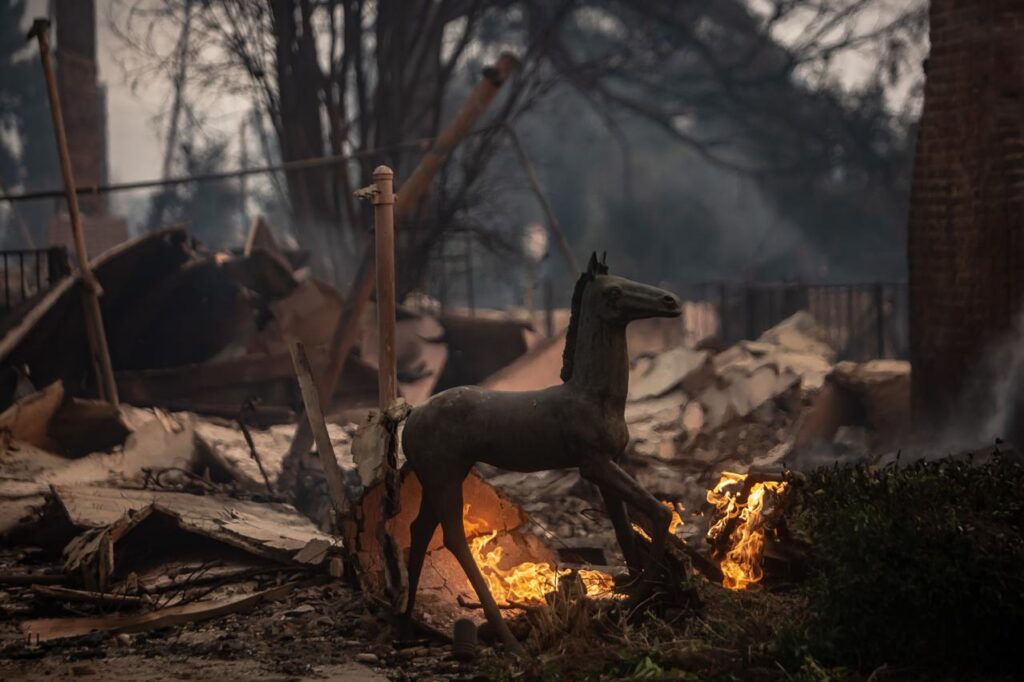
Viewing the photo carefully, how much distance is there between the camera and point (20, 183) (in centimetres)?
4006

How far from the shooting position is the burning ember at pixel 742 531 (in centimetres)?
617

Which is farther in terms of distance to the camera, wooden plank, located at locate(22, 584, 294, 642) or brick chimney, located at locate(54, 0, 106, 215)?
brick chimney, located at locate(54, 0, 106, 215)

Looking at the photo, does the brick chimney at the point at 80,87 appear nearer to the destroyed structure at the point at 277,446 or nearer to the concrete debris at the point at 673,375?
the destroyed structure at the point at 277,446

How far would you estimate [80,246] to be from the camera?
31.1 ft

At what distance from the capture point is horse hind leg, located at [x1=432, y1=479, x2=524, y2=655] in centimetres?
557

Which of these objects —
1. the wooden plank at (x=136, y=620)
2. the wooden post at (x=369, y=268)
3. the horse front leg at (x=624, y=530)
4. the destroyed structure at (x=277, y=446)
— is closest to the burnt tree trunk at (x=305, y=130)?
the destroyed structure at (x=277, y=446)

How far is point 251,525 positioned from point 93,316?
3.46 metres

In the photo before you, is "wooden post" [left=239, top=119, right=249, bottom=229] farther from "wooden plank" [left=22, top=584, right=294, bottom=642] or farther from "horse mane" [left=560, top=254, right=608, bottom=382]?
"horse mane" [left=560, top=254, right=608, bottom=382]

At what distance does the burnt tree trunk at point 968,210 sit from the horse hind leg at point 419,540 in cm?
497

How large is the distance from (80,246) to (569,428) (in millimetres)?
5614

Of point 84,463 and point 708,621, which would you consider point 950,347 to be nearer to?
point 708,621

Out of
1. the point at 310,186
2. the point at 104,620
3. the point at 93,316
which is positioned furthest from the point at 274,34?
the point at 104,620

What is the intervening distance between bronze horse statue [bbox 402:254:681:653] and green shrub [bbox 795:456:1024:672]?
861 mm

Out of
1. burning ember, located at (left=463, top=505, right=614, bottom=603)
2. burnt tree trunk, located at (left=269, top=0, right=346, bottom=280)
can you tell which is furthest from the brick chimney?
burning ember, located at (left=463, top=505, right=614, bottom=603)
